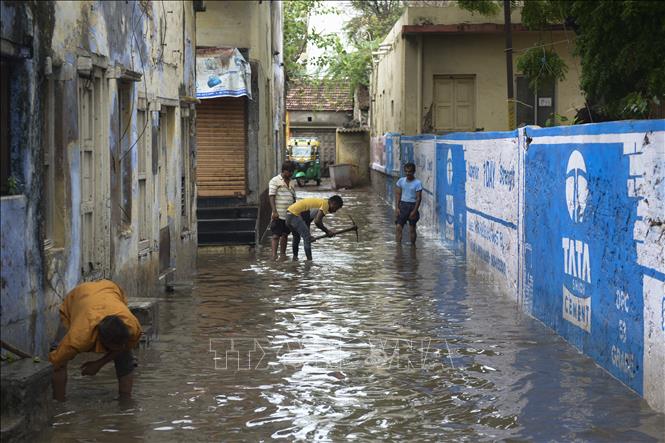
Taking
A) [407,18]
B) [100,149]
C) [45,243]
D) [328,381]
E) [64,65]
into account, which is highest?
[407,18]

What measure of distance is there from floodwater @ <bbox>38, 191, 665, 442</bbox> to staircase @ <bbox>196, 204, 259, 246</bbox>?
17.7 ft

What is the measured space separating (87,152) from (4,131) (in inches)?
101

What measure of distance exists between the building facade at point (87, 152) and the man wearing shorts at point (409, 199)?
5.49m

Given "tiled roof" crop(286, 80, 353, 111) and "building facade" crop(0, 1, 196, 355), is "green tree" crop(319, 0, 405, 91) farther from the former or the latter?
"building facade" crop(0, 1, 196, 355)

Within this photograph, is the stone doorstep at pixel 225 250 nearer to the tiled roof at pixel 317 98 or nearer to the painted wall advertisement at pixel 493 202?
the painted wall advertisement at pixel 493 202

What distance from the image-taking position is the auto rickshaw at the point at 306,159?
161 feet

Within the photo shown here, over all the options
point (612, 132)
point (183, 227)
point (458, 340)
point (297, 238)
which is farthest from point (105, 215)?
point (297, 238)

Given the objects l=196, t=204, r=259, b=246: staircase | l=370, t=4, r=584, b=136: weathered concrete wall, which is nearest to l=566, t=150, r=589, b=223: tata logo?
l=196, t=204, r=259, b=246: staircase

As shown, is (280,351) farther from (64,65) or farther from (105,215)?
(64,65)

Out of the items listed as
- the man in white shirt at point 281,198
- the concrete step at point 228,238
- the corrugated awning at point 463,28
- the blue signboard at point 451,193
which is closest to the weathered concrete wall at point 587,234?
the blue signboard at point 451,193

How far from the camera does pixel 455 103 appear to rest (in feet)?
101

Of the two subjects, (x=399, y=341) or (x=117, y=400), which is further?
(x=399, y=341)

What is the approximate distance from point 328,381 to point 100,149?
11.7 feet

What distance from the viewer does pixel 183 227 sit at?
17.5m
